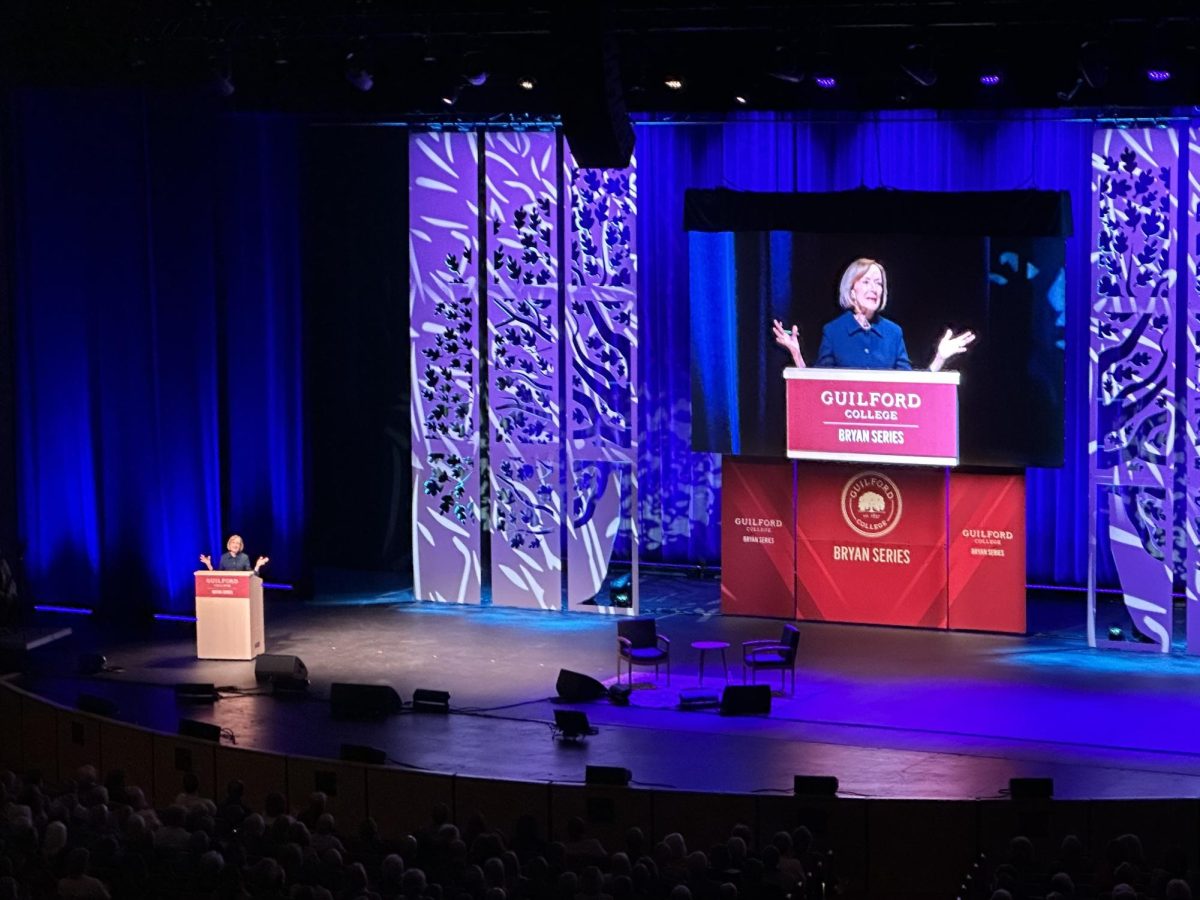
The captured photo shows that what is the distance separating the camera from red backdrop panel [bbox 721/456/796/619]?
18.2 meters

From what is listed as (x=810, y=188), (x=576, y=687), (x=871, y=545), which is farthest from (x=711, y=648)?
(x=810, y=188)

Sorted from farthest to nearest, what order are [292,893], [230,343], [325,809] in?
[230,343], [325,809], [292,893]

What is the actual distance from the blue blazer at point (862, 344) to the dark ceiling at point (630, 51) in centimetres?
224

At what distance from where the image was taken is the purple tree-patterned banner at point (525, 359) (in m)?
18.5

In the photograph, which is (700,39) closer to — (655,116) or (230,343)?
(655,116)

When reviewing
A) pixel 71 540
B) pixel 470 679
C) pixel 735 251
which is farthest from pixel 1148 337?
pixel 71 540

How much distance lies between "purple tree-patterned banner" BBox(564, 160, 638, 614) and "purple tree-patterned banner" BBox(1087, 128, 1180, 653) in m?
4.06

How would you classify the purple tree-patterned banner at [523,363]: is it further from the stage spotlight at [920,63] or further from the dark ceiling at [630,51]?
the stage spotlight at [920,63]

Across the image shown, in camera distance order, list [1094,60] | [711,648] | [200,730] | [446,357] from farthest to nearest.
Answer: [446,357] → [711,648] → [1094,60] → [200,730]

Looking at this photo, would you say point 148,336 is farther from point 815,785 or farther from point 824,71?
point 815,785

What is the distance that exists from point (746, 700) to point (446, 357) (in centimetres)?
534

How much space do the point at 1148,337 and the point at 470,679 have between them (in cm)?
623

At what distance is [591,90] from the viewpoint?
1519 cm

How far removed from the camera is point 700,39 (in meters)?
16.1
